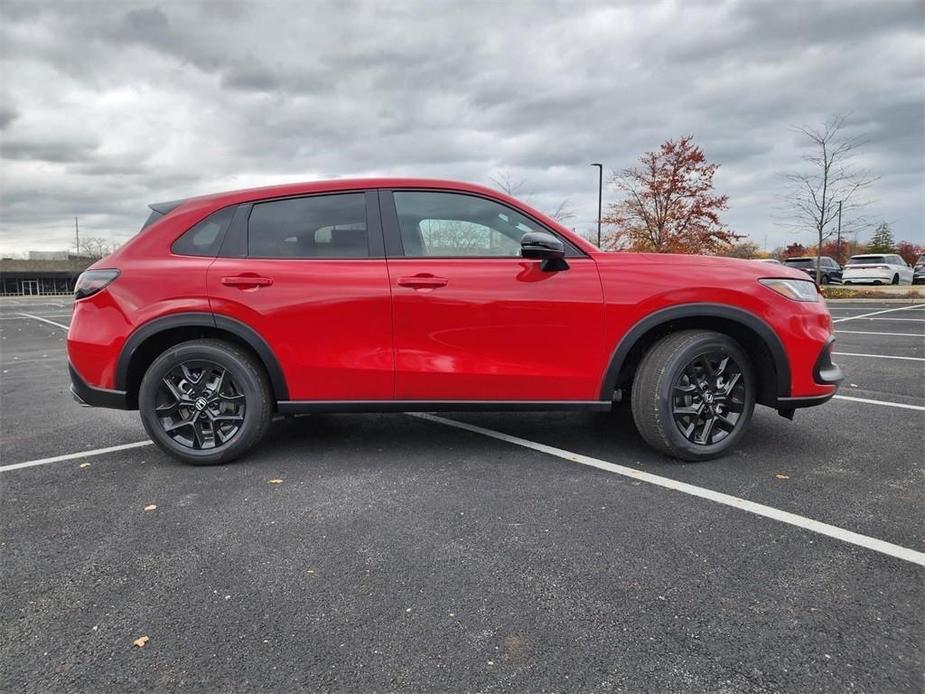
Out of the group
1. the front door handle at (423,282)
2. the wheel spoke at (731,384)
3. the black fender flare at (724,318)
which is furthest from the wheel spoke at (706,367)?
the front door handle at (423,282)

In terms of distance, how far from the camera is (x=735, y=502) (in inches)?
114

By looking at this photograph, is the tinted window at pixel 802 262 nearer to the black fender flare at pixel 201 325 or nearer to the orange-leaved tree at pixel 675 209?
the orange-leaved tree at pixel 675 209

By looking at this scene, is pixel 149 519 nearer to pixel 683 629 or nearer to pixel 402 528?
pixel 402 528

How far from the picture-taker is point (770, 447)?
3787 mm

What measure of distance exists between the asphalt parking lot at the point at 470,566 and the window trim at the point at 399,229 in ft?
4.23

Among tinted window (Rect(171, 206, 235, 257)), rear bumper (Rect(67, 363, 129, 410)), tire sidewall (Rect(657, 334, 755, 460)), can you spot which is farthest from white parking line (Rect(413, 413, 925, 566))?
rear bumper (Rect(67, 363, 129, 410))

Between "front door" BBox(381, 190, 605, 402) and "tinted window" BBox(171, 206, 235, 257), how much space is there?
1.03 m

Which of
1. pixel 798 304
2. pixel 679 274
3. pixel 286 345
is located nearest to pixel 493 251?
pixel 679 274

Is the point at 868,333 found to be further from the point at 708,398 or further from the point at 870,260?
the point at 870,260

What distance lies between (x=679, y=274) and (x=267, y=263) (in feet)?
8.29

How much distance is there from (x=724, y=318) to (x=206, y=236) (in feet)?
10.7

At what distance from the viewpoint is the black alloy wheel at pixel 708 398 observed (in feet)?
11.3

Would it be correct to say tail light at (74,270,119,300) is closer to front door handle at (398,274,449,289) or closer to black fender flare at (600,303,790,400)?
front door handle at (398,274,449,289)

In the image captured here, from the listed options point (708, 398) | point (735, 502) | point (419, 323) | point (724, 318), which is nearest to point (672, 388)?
point (708, 398)
